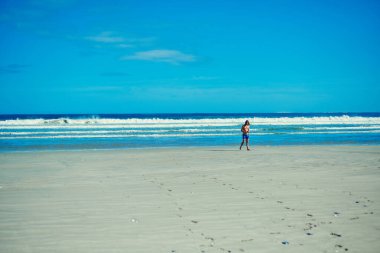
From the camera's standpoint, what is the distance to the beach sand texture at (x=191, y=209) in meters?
5.23

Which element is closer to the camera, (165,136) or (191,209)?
(191,209)

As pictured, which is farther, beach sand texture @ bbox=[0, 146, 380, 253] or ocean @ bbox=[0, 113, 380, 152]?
ocean @ bbox=[0, 113, 380, 152]

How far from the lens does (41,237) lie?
17.8 feet

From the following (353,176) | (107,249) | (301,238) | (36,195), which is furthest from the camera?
(353,176)

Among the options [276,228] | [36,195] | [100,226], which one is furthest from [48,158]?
[276,228]

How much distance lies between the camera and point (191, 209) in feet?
22.9

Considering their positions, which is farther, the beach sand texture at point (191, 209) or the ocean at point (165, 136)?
the ocean at point (165, 136)

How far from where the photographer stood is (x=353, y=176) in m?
10.8

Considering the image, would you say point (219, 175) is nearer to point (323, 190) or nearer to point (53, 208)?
point (323, 190)

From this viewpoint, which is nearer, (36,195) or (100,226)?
(100,226)

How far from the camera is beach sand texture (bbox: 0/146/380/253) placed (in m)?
5.23

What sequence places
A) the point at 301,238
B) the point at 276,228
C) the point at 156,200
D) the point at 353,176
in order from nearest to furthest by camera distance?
the point at 301,238 → the point at 276,228 → the point at 156,200 → the point at 353,176

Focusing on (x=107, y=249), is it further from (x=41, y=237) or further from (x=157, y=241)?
(x=41, y=237)

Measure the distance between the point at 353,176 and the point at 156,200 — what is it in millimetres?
5982
